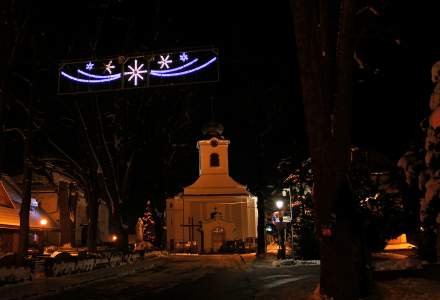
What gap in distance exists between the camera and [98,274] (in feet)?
76.5

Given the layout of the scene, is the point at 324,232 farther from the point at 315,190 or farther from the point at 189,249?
the point at 189,249

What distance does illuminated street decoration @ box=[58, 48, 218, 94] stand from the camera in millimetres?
14914

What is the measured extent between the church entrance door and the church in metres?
1.88

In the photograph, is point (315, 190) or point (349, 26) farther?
point (315, 190)

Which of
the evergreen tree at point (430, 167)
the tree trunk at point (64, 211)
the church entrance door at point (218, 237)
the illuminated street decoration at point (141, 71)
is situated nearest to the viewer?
the evergreen tree at point (430, 167)

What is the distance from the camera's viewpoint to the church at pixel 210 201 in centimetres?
5581

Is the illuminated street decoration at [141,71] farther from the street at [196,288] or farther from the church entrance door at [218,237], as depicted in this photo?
the church entrance door at [218,237]

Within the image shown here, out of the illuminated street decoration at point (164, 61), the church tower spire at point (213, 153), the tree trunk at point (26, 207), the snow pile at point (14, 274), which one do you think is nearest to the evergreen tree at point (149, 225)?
the church tower spire at point (213, 153)

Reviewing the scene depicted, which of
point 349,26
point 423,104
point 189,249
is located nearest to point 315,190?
point 349,26

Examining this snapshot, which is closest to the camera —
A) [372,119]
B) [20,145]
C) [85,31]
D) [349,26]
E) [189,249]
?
[349,26]

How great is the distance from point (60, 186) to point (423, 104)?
151ft

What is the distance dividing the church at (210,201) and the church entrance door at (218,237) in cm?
188

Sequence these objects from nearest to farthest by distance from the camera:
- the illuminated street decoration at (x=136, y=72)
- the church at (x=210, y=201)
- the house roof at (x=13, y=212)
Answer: the illuminated street decoration at (x=136, y=72), the house roof at (x=13, y=212), the church at (x=210, y=201)

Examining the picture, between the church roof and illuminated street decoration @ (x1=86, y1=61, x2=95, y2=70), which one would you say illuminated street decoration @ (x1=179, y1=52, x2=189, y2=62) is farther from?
the church roof
